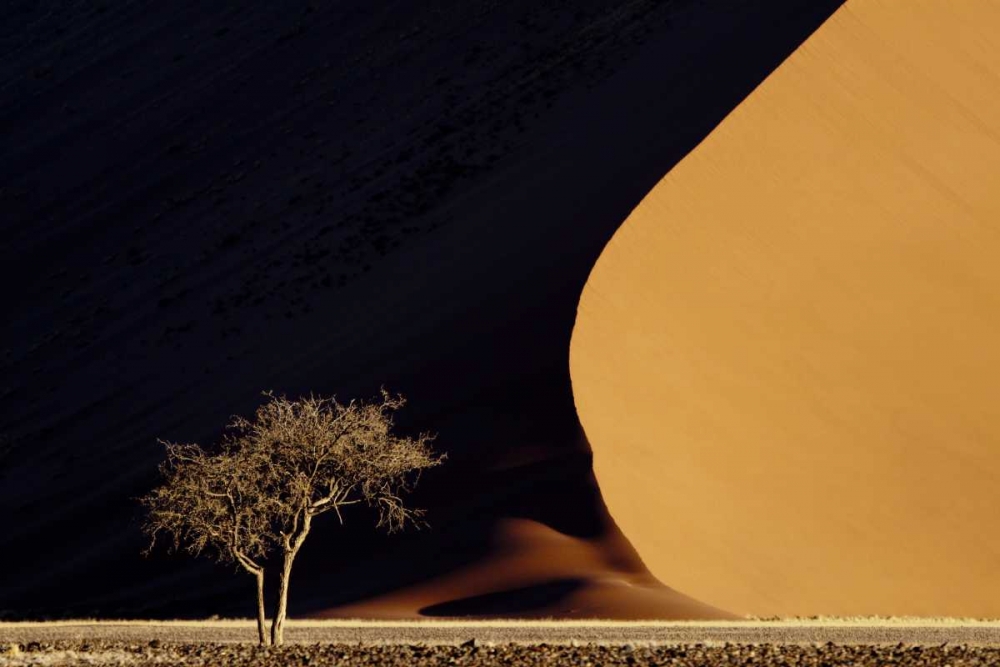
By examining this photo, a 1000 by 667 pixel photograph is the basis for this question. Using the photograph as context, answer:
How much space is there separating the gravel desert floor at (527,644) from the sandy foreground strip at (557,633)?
10mm

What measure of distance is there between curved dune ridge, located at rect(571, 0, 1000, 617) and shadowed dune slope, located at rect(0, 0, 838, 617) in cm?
75

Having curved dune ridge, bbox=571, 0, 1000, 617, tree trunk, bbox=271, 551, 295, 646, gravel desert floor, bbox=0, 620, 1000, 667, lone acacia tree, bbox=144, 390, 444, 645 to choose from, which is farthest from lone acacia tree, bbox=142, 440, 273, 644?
curved dune ridge, bbox=571, 0, 1000, 617

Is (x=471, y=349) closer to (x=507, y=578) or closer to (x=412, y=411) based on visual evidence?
(x=412, y=411)

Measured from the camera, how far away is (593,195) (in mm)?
25062

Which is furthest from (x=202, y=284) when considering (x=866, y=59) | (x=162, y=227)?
(x=866, y=59)

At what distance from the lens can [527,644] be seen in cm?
1495

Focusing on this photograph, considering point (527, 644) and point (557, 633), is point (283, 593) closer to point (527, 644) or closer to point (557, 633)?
point (527, 644)

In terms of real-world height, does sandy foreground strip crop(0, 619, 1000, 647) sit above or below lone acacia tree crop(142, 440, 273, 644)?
below

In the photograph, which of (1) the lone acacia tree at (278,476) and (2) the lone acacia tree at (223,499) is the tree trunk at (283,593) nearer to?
(1) the lone acacia tree at (278,476)

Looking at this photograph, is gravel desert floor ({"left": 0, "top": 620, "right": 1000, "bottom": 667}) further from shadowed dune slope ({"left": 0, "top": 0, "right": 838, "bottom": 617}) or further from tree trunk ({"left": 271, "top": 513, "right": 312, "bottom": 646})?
shadowed dune slope ({"left": 0, "top": 0, "right": 838, "bottom": 617})

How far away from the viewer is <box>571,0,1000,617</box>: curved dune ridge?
1859 cm

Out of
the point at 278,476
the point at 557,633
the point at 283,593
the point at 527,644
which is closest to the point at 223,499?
the point at 278,476

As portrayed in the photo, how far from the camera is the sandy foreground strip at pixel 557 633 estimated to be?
1541 centimetres

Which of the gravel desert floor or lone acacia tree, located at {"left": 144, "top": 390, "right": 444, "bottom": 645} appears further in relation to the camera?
lone acacia tree, located at {"left": 144, "top": 390, "right": 444, "bottom": 645}
